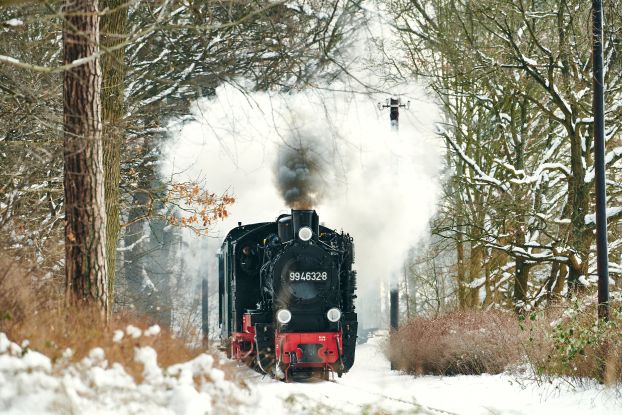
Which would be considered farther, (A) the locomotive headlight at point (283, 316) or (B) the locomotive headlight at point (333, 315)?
(B) the locomotive headlight at point (333, 315)

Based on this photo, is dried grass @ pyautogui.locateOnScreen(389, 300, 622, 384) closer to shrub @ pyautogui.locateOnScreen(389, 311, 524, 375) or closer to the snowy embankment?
shrub @ pyautogui.locateOnScreen(389, 311, 524, 375)

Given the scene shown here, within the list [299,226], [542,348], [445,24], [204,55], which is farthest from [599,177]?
[445,24]

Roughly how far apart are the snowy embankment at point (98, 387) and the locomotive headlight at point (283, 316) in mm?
7875

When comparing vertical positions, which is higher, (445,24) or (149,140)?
(445,24)

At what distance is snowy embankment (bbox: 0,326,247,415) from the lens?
6.11 metres

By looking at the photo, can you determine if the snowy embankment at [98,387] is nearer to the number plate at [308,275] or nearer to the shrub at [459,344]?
the number plate at [308,275]

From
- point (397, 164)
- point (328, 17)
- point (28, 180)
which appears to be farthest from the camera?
point (397, 164)

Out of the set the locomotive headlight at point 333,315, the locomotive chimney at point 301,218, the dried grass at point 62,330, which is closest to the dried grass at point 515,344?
the locomotive headlight at point 333,315

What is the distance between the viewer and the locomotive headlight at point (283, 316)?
15.0m

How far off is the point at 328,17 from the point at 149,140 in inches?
352

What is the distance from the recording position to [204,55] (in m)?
13.8

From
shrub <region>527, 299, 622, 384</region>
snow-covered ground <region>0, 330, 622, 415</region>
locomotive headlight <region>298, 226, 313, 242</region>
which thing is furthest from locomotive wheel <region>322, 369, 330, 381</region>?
snow-covered ground <region>0, 330, 622, 415</region>

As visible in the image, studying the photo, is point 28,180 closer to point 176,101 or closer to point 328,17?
point 176,101

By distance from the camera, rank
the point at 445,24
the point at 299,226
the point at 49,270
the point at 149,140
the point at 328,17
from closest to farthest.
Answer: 1. the point at 328,17
2. the point at 49,270
3. the point at 299,226
4. the point at 149,140
5. the point at 445,24
